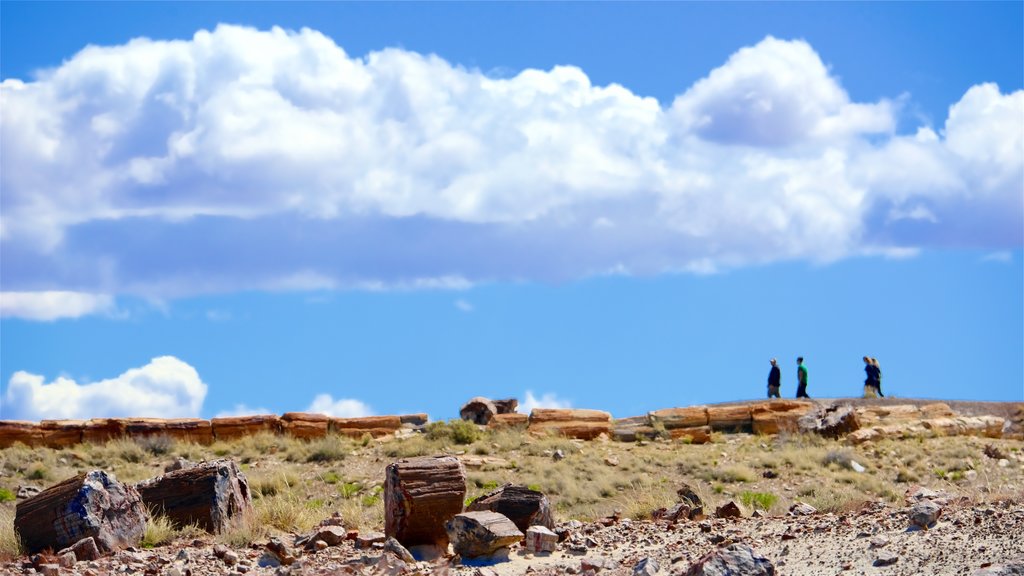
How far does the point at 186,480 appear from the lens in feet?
46.8

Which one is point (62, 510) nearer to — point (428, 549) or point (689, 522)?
point (428, 549)

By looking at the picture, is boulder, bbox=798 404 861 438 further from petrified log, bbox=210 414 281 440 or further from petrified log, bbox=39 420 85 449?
petrified log, bbox=39 420 85 449

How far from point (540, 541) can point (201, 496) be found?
4.61 meters

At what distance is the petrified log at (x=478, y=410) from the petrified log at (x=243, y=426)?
579cm

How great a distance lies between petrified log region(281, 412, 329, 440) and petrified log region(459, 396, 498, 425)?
Result: 182 inches

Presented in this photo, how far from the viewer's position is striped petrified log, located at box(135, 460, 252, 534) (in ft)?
45.6

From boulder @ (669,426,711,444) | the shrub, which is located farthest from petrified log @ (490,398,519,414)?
the shrub

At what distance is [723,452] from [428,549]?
18090 mm

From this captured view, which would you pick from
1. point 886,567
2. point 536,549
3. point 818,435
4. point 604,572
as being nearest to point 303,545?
point 536,549

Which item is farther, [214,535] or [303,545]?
[214,535]

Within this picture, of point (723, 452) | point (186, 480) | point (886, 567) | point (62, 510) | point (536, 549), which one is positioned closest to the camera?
point (886, 567)

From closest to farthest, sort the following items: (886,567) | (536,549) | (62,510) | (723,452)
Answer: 1. (886,567)
2. (536,549)
3. (62,510)
4. (723,452)

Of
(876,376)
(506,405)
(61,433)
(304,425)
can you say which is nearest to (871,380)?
(876,376)

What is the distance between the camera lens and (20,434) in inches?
1225
